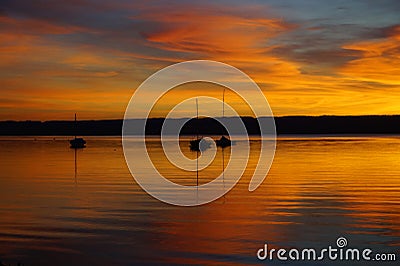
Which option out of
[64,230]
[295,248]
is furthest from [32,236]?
[295,248]

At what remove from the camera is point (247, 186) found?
35.6 m

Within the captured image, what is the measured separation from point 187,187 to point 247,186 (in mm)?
3522

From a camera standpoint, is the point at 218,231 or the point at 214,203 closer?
the point at 218,231

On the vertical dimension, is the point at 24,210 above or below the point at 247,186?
below

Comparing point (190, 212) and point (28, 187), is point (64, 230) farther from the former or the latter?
point (28, 187)

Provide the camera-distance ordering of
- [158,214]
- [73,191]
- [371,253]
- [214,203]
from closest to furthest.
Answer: [371,253]
[158,214]
[214,203]
[73,191]

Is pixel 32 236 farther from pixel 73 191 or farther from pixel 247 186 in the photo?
pixel 247 186

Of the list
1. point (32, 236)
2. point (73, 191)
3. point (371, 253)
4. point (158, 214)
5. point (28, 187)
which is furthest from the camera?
point (28, 187)

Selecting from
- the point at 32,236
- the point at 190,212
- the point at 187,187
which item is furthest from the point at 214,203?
the point at 32,236

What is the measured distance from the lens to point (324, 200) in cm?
2789

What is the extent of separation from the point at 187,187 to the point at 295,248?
17322 millimetres

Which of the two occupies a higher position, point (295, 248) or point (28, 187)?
point (28, 187)

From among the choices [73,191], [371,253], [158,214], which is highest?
[73,191]

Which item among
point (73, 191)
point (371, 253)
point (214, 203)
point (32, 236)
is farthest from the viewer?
point (73, 191)
